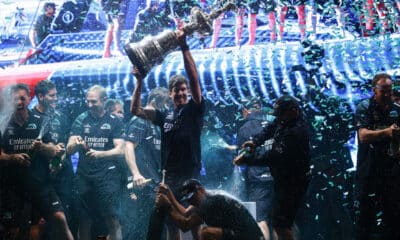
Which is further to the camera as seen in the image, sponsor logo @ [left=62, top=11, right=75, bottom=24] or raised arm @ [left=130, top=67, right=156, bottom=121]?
sponsor logo @ [left=62, top=11, right=75, bottom=24]

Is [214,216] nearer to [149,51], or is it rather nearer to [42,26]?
[149,51]

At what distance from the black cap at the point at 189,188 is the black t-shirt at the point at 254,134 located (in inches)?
18.2

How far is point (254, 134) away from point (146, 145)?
897 mm

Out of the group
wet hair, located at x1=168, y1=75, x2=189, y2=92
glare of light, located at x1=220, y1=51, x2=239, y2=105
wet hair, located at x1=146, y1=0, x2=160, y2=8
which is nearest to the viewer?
wet hair, located at x1=168, y1=75, x2=189, y2=92

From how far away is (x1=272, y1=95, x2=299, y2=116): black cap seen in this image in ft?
14.2

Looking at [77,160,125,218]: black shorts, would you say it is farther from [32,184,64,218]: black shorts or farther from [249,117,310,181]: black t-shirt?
[249,117,310,181]: black t-shirt

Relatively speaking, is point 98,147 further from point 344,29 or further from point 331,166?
point 344,29

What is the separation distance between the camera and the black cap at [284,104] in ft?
14.2

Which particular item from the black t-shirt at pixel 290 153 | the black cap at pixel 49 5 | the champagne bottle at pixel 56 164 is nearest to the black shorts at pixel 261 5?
the black t-shirt at pixel 290 153

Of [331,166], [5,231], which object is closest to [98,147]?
[5,231]

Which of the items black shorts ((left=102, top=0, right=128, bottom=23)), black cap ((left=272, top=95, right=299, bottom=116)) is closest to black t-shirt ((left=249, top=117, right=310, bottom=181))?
black cap ((left=272, top=95, right=299, bottom=116))

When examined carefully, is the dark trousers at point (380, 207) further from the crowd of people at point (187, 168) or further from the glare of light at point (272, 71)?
the glare of light at point (272, 71)

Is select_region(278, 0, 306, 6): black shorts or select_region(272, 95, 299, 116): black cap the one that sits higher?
select_region(278, 0, 306, 6): black shorts

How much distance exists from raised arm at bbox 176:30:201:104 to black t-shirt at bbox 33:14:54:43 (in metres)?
1.30
